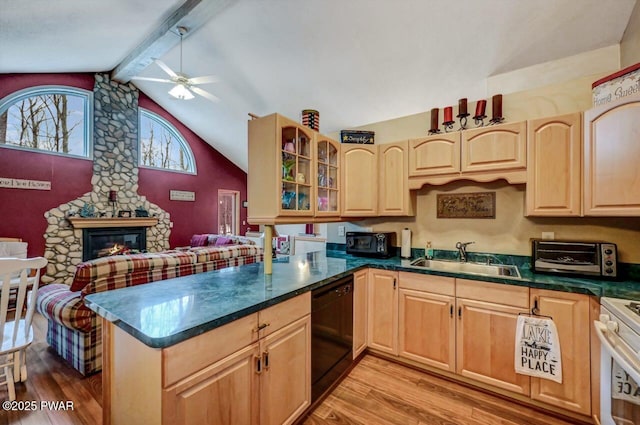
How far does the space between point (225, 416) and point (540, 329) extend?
2.00m

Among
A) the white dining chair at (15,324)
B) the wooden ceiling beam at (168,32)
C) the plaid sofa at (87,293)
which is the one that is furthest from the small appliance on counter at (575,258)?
the wooden ceiling beam at (168,32)

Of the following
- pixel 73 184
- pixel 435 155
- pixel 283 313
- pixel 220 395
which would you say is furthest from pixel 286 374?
pixel 73 184

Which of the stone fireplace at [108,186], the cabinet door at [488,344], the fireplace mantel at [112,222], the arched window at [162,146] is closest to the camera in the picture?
the cabinet door at [488,344]

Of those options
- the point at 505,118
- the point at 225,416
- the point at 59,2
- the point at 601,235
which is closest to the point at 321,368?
the point at 225,416

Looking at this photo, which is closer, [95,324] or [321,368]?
[321,368]

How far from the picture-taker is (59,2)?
2.75 meters

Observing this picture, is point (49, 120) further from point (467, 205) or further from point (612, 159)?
point (612, 159)

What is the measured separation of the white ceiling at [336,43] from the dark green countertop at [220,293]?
201 centimetres

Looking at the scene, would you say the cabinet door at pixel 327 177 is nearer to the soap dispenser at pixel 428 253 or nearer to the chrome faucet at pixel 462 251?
the soap dispenser at pixel 428 253

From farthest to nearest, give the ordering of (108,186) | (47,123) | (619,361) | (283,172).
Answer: (108,186) < (47,123) < (283,172) < (619,361)

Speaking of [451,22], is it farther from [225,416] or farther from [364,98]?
[225,416]

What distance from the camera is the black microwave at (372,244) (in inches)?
109

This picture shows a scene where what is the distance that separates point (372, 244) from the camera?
2805 millimetres

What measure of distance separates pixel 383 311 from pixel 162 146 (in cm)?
648
